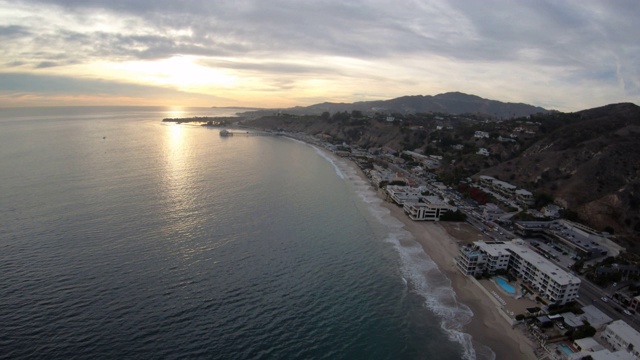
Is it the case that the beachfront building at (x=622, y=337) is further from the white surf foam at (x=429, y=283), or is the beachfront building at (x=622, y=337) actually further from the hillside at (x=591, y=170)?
the hillside at (x=591, y=170)

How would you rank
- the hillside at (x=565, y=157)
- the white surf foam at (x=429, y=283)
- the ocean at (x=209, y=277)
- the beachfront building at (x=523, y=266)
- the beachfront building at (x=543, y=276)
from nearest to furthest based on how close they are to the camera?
1. the ocean at (x=209, y=277)
2. the white surf foam at (x=429, y=283)
3. the beachfront building at (x=543, y=276)
4. the beachfront building at (x=523, y=266)
5. the hillside at (x=565, y=157)

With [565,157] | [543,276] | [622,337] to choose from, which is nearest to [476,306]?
[543,276]

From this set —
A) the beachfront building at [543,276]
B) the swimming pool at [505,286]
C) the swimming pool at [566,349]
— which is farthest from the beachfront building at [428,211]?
the swimming pool at [566,349]

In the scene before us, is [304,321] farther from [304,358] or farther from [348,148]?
[348,148]

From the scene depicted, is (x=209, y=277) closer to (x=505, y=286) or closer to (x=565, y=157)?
(x=505, y=286)

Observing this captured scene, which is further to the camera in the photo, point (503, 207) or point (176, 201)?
point (503, 207)

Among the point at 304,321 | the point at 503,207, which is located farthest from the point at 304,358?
the point at 503,207
